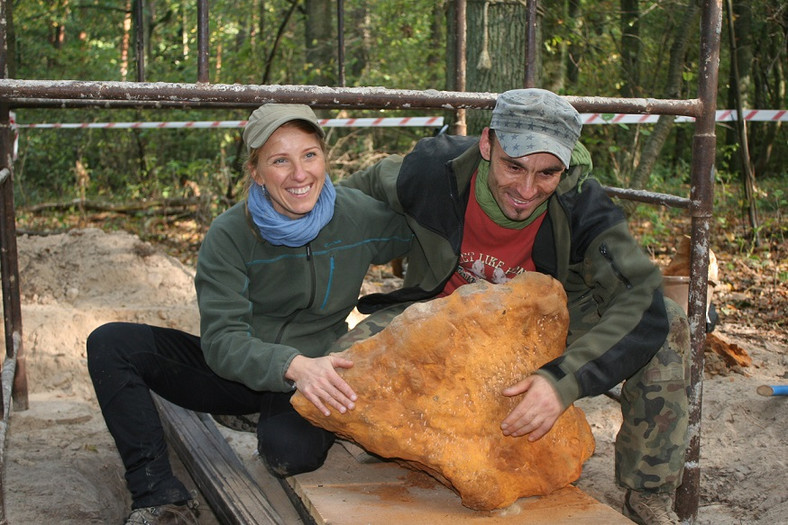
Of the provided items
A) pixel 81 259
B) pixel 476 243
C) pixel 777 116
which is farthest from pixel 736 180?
pixel 476 243

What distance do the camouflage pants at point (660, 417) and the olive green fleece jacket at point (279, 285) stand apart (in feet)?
2.97

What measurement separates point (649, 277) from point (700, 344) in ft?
2.00

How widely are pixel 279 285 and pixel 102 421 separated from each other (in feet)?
5.56

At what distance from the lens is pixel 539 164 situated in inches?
90.4

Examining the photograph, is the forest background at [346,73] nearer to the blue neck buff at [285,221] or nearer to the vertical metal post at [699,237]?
the vertical metal post at [699,237]

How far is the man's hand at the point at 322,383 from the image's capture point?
2.24 m

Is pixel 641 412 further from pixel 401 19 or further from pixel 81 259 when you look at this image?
pixel 401 19

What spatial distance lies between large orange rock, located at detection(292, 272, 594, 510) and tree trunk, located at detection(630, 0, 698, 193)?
467 cm

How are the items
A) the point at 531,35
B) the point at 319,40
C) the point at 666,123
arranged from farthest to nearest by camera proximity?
the point at 319,40 < the point at 666,123 < the point at 531,35

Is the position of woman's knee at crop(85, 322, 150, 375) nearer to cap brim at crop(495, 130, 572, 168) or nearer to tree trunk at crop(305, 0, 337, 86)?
cap brim at crop(495, 130, 572, 168)

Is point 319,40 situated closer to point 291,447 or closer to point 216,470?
point 216,470

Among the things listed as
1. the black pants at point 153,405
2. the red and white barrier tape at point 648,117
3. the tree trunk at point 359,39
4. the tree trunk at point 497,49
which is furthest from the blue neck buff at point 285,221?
the tree trunk at point 359,39

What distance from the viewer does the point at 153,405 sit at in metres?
2.55

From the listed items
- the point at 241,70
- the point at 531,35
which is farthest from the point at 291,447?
the point at 241,70
